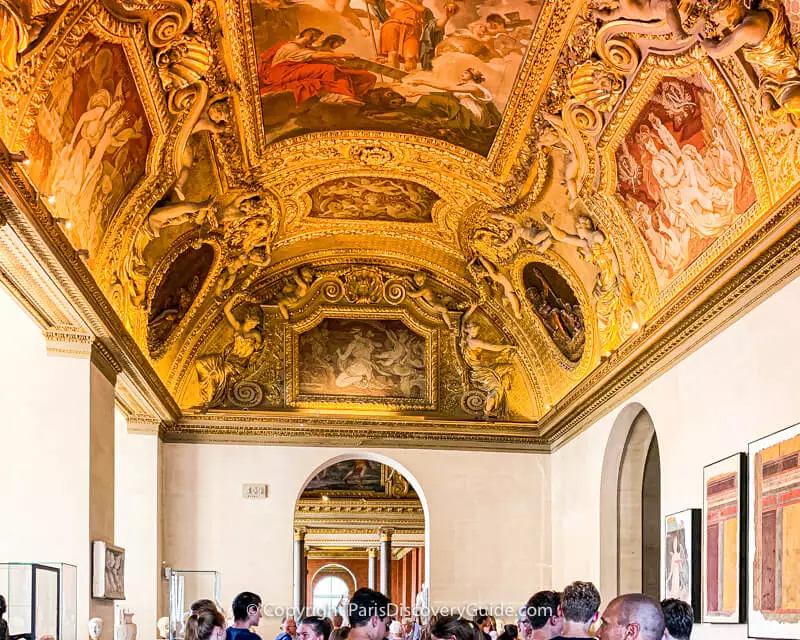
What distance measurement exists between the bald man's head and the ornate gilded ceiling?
8097mm

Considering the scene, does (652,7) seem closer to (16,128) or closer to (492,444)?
(16,128)

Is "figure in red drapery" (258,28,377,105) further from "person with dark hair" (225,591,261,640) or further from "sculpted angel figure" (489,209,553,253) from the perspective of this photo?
"person with dark hair" (225,591,261,640)

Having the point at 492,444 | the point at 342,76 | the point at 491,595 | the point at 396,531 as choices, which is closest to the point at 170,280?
the point at 342,76

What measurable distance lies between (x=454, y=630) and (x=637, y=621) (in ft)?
2.95

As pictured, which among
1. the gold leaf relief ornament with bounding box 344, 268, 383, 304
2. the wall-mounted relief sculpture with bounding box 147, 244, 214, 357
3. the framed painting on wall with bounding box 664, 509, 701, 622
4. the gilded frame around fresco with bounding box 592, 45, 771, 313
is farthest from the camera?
the gold leaf relief ornament with bounding box 344, 268, 383, 304

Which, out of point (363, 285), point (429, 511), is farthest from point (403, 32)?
point (429, 511)

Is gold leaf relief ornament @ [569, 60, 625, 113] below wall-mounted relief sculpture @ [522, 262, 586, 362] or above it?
above

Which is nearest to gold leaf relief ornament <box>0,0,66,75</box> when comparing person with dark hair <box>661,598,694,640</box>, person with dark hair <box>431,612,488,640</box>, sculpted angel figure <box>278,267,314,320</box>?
person with dark hair <box>431,612,488,640</box>

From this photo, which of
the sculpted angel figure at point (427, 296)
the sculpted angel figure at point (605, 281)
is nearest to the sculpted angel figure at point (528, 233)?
the sculpted angel figure at point (605, 281)

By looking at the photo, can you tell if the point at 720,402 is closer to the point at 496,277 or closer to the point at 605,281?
the point at 605,281

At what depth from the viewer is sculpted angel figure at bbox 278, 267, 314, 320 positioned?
2556cm

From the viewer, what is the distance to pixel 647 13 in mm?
13719

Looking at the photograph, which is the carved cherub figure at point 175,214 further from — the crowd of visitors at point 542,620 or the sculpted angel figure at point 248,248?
the crowd of visitors at point 542,620

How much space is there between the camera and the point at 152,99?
15.4 meters
